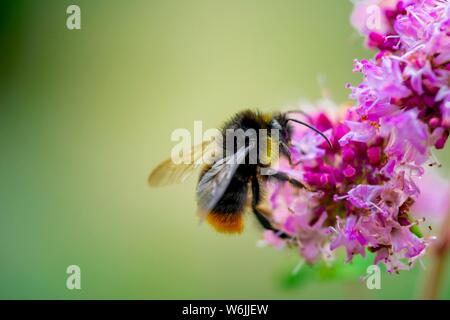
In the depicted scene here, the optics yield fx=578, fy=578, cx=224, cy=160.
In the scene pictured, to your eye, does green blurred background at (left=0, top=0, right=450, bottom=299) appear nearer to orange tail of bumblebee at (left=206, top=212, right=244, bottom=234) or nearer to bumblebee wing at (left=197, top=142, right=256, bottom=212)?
orange tail of bumblebee at (left=206, top=212, right=244, bottom=234)

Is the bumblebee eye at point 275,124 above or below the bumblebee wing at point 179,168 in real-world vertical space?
above

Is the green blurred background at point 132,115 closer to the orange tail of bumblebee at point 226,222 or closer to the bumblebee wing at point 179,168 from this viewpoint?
the bumblebee wing at point 179,168

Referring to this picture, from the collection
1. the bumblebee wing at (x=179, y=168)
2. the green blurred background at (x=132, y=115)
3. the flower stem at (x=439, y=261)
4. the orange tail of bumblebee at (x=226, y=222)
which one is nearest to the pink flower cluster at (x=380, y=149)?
the orange tail of bumblebee at (x=226, y=222)

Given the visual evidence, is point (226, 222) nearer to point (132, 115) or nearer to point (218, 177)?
point (218, 177)

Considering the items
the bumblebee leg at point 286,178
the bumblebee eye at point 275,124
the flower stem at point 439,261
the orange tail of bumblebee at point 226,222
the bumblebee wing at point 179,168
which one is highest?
the bumblebee eye at point 275,124

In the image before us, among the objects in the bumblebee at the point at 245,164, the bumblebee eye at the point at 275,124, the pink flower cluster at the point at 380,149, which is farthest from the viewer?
the bumblebee eye at the point at 275,124
